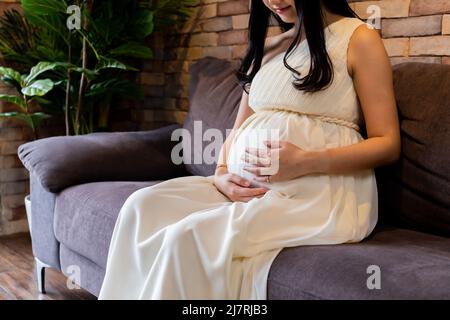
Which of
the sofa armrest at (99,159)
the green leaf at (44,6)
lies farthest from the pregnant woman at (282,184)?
the green leaf at (44,6)

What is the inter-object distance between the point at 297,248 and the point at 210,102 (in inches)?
41.4

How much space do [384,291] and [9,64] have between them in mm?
2180

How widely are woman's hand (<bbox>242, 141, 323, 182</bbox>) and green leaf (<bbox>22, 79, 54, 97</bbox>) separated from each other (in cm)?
122

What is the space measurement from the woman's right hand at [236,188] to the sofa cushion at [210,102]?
530 millimetres

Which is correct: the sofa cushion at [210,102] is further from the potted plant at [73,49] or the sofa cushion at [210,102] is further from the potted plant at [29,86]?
the potted plant at [29,86]

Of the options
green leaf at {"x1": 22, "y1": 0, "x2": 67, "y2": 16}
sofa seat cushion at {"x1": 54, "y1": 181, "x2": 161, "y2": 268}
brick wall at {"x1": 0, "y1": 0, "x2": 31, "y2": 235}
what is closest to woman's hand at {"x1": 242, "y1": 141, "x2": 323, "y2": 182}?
sofa seat cushion at {"x1": 54, "y1": 181, "x2": 161, "y2": 268}

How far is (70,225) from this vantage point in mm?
1879

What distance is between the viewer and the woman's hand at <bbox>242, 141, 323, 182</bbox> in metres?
1.39

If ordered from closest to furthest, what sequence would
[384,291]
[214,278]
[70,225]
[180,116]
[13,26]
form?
[384,291] → [214,278] → [70,225] → [13,26] → [180,116]

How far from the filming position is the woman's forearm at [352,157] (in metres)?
1.39

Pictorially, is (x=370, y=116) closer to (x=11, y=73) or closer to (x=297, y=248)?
(x=297, y=248)

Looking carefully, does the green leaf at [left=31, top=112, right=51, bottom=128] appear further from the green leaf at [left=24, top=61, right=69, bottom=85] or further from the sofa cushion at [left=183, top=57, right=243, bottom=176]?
the sofa cushion at [left=183, top=57, right=243, bottom=176]
